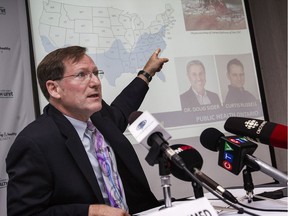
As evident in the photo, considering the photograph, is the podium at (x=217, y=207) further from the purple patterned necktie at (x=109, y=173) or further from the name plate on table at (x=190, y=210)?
the purple patterned necktie at (x=109, y=173)

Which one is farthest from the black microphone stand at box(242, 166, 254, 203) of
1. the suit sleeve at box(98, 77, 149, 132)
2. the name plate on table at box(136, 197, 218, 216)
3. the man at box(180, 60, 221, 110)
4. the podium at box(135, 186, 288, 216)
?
the man at box(180, 60, 221, 110)

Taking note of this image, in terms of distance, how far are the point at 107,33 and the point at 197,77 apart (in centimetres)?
79

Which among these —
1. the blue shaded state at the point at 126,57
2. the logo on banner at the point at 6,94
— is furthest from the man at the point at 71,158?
the logo on banner at the point at 6,94

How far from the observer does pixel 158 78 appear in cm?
254

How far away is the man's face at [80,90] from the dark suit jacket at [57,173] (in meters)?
0.09

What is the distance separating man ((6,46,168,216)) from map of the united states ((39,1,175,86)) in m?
0.70

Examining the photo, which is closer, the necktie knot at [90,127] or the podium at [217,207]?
the podium at [217,207]

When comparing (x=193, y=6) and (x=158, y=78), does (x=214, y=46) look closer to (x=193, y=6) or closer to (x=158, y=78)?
(x=193, y=6)

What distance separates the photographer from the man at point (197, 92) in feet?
8.59

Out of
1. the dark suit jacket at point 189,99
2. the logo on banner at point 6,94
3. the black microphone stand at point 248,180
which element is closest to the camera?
the black microphone stand at point 248,180

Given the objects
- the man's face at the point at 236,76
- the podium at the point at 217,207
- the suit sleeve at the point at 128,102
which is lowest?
the podium at the point at 217,207

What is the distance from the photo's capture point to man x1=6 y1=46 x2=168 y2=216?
1.29m

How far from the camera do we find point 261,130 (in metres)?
0.98

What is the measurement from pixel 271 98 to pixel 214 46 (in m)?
0.93
